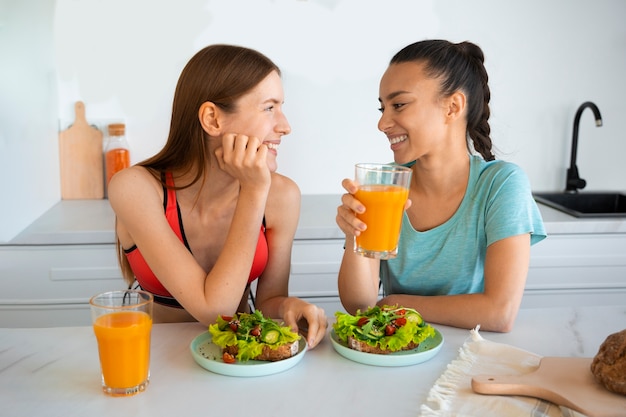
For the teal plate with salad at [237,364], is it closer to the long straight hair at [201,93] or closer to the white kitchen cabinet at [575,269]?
the long straight hair at [201,93]

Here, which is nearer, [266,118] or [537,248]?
[266,118]

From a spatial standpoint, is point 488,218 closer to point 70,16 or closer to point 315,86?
point 315,86

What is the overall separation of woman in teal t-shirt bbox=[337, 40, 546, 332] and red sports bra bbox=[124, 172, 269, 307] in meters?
0.22

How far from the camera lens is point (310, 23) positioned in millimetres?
2883

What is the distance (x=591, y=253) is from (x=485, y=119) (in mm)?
1028

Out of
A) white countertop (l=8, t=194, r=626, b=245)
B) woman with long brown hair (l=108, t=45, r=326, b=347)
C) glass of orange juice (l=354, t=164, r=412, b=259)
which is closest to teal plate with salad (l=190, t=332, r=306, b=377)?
woman with long brown hair (l=108, t=45, r=326, b=347)

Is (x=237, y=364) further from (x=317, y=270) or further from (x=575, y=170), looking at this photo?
(x=575, y=170)

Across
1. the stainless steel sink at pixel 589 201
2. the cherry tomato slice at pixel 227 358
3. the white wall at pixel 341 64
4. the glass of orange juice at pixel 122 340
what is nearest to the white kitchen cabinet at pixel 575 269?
the stainless steel sink at pixel 589 201

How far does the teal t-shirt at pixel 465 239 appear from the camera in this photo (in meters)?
1.60

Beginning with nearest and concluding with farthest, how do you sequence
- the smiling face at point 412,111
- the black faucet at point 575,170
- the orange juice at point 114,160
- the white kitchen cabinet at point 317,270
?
the smiling face at point 412,111 < the white kitchen cabinet at point 317,270 < the orange juice at point 114,160 < the black faucet at point 575,170

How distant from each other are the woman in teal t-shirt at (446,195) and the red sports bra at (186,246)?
0.71 ft

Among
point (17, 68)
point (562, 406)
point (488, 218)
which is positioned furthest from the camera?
point (17, 68)

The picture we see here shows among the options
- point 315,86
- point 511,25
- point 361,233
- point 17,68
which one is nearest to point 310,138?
point 315,86

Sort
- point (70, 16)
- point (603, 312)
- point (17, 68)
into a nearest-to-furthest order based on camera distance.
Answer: point (603, 312), point (17, 68), point (70, 16)
